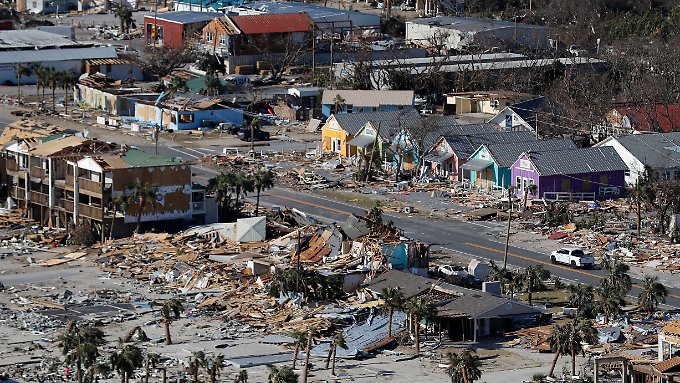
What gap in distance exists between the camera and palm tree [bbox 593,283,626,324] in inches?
1981

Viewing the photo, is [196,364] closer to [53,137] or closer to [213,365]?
[213,365]

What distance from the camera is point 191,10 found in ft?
397

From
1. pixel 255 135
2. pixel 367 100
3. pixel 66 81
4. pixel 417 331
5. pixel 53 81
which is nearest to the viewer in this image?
pixel 417 331

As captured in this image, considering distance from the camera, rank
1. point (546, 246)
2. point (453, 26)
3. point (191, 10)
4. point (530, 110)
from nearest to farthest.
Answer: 1. point (546, 246)
2. point (530, 110)
3. point (453, 26)
4. point (191, 10)

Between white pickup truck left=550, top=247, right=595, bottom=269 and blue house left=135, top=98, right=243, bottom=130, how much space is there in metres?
30.9

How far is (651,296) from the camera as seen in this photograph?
169 feet

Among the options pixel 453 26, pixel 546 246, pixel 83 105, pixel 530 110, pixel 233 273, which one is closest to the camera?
pixel 233 273

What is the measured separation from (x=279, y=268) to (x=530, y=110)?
28.3m

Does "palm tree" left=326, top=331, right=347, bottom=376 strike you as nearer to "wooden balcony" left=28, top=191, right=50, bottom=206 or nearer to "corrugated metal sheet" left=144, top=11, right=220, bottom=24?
"wooden balcony" left=28, top=191, right=50, bottom=206

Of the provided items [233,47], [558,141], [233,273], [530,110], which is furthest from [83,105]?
[233,273]

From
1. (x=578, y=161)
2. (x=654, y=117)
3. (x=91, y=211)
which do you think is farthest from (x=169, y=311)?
(x=654, y=117)

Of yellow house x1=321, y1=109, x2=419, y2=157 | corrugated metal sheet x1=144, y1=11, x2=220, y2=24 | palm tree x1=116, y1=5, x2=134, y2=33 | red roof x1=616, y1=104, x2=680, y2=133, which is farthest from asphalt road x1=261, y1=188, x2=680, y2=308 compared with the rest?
palm tree x1=116, y1=5, x2=134, y2=33

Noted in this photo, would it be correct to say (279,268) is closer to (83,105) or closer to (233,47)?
(83,105)

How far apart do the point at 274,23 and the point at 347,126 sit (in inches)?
1097
